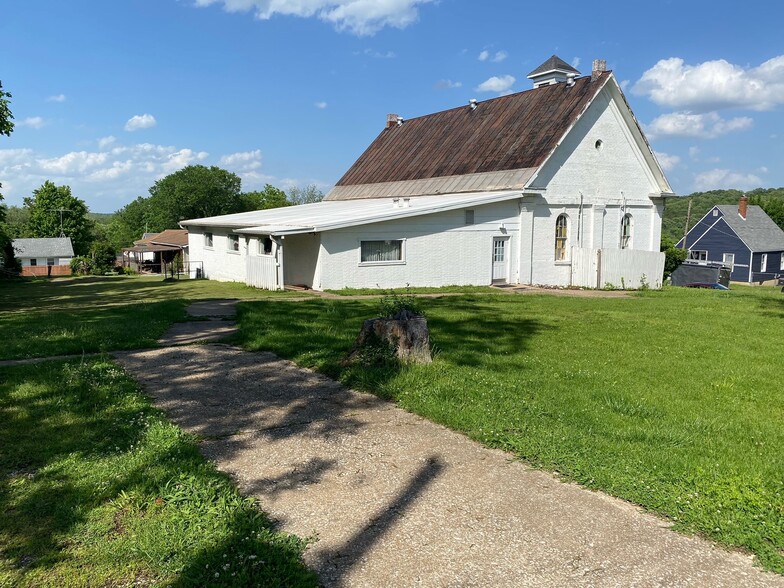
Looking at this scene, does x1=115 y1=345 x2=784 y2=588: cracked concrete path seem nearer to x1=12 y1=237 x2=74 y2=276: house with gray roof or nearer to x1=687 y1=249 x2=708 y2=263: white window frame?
x1=687 y1=249 x2=708 y2=263: white window frame

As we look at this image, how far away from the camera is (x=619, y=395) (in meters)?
7.11

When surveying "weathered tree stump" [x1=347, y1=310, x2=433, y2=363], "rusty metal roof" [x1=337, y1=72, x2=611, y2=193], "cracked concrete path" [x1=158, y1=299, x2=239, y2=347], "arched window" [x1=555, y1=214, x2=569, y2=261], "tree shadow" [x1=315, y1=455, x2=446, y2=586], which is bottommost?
"tree shadow" [x1=315, y1=455, x2=446, y2=586]

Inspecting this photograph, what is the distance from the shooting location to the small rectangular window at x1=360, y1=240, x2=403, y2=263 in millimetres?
22166

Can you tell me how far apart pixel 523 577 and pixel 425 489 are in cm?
123

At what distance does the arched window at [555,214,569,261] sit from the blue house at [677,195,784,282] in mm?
34470

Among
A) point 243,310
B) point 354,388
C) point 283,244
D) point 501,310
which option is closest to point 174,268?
point 283,244

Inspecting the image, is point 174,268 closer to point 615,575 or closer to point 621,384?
point 621,384

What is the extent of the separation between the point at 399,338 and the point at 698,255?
61184 millimetres

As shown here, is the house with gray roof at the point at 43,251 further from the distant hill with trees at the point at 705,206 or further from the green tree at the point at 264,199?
the distant hill with trees at the point at 705,206

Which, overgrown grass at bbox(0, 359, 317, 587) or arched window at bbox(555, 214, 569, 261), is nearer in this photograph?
overgrown grass at bbox(0, 359, 317, 587)

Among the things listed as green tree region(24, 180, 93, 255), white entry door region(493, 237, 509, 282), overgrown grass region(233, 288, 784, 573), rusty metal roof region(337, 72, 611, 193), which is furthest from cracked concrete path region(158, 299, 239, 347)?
green tree region(24, 180, 93, 255)

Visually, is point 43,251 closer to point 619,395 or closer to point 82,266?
point 82,266

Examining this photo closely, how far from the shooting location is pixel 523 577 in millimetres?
3488

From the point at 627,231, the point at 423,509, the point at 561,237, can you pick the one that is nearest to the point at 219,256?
the point at 561,237
